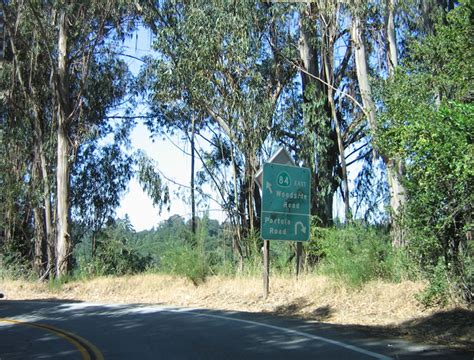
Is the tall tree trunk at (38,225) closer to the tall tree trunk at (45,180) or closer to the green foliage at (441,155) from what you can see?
the tall tree trunk at (45,180)

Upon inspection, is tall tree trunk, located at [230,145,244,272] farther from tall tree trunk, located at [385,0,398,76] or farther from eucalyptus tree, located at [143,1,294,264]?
tall tree trunk, located at [385,0,398,76]

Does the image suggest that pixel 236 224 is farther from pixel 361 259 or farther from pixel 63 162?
pixel 361 259

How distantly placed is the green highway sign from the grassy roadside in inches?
60.4

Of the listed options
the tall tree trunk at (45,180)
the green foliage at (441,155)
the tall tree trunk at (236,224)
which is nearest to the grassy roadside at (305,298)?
the green foliage at (441,155)

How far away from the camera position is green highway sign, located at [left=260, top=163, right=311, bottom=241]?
47.8 feet

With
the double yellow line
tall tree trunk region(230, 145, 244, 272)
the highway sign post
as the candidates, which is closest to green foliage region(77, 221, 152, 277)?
tall tree trunk region(230, 145, 244, 272)

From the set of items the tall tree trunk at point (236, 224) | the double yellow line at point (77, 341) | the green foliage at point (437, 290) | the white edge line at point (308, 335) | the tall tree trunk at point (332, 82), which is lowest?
the white edge line at point (308, 335)

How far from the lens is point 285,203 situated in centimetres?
1493

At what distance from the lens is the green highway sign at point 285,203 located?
14.6m

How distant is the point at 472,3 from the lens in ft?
37.6

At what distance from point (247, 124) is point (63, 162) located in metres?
9.45

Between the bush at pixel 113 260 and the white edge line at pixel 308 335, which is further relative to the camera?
the bush at pixel 113 260

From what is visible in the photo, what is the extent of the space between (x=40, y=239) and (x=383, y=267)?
23173 millimetres

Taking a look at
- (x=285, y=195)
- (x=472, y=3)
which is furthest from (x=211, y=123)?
(x=472, y=3)
